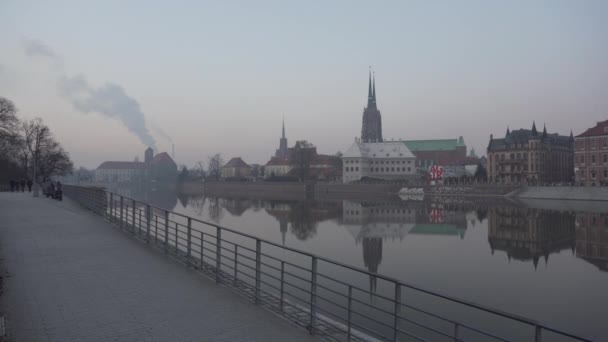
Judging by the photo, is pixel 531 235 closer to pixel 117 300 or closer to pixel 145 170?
pixel 117 300

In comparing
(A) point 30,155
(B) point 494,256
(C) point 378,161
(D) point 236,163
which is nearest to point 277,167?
(D) point 236,163

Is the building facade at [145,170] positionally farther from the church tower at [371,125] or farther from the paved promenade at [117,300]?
the paved promenade at [117,300]

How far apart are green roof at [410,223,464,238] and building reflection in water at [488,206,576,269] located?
1.96 meters

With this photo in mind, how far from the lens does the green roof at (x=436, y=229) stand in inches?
1043

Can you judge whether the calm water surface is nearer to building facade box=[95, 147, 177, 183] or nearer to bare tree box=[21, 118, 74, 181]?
bare tree box=[21, 118, 74, 181]

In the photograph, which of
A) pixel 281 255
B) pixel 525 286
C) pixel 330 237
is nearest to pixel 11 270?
pixel 281 255

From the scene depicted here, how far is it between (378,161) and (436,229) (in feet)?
257

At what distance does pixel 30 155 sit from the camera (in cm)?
5434

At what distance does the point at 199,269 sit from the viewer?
9320mm

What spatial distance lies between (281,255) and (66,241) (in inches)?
280

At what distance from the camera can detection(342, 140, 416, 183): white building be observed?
336 feet

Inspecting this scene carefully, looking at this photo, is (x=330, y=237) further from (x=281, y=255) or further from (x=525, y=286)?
(x=525, y=286)

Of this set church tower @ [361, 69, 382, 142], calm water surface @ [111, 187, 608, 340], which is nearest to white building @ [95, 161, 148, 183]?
church tower @ [361, 69, 382, 142]

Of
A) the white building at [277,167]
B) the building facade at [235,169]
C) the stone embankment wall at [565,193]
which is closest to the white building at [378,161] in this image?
the white building at [277,167]
